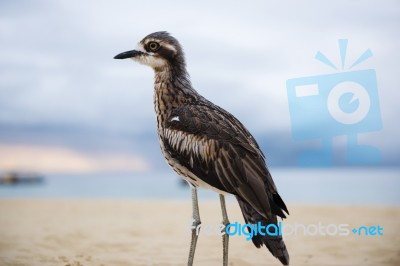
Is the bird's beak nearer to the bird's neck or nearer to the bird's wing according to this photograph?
the bird's neck

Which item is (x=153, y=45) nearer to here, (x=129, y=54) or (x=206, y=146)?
(x=129, y=54)

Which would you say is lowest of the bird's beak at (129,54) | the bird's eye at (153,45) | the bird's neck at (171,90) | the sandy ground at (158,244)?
the sandy ground at (158,244)

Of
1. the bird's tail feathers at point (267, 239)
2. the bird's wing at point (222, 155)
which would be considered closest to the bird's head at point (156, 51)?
the bird's wing at point (222, 155)

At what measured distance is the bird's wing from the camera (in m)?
3.34

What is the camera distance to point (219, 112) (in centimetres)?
373

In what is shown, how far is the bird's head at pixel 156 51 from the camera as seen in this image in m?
3.94

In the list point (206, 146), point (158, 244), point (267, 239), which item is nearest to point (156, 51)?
point (206, 146)

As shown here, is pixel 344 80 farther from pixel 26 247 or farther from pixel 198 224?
pixel 26 247

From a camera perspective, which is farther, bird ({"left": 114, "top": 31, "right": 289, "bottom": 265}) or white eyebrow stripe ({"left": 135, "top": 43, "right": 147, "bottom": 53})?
white eyebrow stripe ({"left": 135, "top": 43, "right": 147, "bottom": 53})

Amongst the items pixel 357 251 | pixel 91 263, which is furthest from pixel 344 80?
pixel 91 263

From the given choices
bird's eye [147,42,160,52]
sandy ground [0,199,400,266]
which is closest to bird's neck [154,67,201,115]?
bird's eye [147,42,160,52]

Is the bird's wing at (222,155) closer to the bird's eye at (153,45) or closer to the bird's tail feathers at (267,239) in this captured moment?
the bird's tail feathers at (267,239)

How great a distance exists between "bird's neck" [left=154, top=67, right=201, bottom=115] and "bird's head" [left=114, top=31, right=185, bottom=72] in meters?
0.07

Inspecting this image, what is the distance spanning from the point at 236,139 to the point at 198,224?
0.77m
